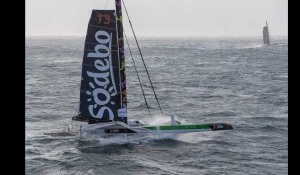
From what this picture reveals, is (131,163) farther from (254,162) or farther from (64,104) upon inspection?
(64,104)

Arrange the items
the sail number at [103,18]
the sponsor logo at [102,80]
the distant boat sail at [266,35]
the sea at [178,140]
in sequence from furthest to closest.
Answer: the distant boat sail at [266,35]
the sponsor logo at [102,80]
the sail number at [103,18]
the sea at [178,140]

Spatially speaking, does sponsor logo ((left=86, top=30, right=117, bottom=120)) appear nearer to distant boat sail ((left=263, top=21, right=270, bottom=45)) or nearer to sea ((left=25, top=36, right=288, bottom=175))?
sea ((left=25, top=36, right=288, bottom=175))

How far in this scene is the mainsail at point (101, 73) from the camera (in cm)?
2188

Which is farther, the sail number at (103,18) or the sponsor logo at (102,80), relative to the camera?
the sponsor logo at (102,80)

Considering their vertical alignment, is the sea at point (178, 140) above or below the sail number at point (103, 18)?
below

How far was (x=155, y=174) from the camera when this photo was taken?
18.6 meters

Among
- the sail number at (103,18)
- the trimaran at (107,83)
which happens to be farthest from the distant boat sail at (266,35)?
the sail number at (103,18)

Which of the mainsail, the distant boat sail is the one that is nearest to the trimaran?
the mainsail

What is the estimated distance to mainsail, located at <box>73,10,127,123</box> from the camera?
21.9m

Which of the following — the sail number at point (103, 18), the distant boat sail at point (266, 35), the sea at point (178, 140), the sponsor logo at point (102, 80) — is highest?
the distant boat sail at point (266, 35)

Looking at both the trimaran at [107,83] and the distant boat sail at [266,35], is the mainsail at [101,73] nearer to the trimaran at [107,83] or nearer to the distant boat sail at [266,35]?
the trimaran at [107,83]

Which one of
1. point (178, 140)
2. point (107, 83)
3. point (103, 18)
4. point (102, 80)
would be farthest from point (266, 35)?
point (103, 18)

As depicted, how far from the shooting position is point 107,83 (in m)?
22.7

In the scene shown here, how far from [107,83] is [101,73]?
2.08 ft
